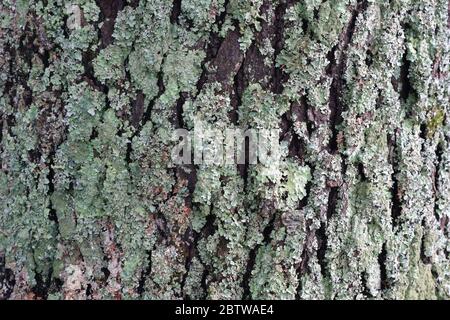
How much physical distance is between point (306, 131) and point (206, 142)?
24 cm

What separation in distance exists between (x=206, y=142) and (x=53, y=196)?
0.42 meters

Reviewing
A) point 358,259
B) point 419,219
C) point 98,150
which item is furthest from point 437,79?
point 98,150

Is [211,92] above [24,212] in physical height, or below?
above

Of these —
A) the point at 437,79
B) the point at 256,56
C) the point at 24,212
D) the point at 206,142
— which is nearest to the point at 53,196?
the point at 24,212

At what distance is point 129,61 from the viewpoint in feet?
4.66

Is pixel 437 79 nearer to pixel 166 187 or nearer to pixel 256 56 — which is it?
pixel 256 56

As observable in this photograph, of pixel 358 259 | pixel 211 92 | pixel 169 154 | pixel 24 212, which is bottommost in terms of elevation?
pixel 358 259

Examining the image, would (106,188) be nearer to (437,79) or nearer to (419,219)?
(419,219)

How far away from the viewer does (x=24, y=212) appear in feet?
5.00

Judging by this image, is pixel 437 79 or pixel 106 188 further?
pixel 437 79

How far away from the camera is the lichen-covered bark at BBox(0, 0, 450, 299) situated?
4.60 feet

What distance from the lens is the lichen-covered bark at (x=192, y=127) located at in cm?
140

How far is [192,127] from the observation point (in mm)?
1402

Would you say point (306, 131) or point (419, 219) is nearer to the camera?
point (306, 131)
